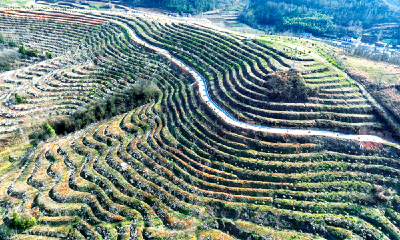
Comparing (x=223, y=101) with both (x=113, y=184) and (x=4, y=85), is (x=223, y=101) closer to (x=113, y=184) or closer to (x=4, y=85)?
(x=113, y=184)

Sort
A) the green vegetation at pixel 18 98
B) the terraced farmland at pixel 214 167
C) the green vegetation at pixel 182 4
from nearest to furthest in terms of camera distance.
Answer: the terraced farmland at pixel 214 167, the green vegetation at pixel 18 98, the green vegetation at pixel 182 4

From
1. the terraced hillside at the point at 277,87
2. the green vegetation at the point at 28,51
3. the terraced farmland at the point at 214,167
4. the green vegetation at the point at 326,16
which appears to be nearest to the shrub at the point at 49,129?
the terraced farmland at the point at 214,167

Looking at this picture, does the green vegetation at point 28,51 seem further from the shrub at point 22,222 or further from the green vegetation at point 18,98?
the shrub at point 22,222

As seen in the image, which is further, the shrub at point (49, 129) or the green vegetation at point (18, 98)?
the green vegetation at point (18, 98)

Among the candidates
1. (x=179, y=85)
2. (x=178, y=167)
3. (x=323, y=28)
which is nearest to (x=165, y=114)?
(x=179, y=85)

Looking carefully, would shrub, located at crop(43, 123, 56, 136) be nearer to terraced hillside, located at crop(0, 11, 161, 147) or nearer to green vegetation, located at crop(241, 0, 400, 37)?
terraced hillside, located at crop(0, 11, 161, 147)

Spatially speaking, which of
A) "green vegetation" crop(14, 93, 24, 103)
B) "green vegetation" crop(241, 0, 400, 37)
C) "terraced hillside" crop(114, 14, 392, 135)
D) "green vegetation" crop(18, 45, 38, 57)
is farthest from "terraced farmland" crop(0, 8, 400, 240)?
"green vegetation" crop(241, 0, 400, 37)

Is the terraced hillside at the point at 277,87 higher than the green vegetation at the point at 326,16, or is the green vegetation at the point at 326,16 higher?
the green vegetation at the point at 326,16

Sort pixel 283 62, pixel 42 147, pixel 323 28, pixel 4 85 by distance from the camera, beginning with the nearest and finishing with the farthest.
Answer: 1. pixel 42 147
2. pixel 283 62
3. pixel 4 85
4. pixel 323 28
